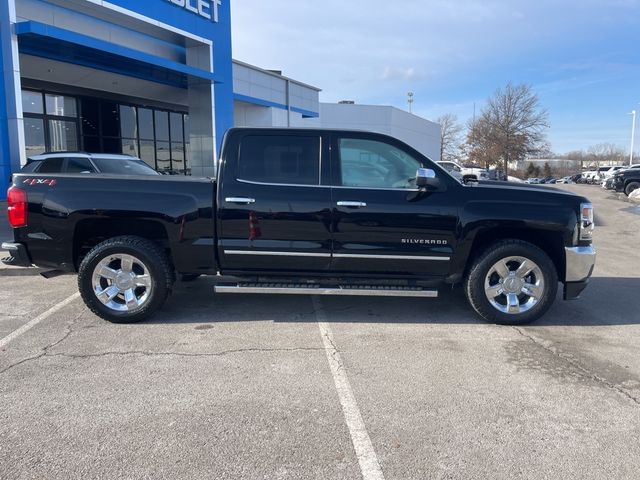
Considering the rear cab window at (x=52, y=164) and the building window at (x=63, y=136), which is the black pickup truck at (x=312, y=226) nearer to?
the rear cab window at (x=52, y=164)

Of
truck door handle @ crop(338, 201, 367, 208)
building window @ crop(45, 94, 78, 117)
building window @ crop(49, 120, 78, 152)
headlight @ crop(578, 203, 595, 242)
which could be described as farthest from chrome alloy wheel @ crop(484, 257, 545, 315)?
building window @ crop(45, 94, 78, 117)

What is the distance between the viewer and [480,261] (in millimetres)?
5230

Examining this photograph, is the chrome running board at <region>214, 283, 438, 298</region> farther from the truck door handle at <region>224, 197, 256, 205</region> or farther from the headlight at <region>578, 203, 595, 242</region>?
the headlight at <region>578, 203, 595, 242</region>

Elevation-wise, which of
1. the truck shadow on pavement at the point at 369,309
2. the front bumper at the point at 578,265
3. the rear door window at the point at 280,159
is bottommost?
the truck shadow on pavement at the point at 369,309

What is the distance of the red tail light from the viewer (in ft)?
17.1

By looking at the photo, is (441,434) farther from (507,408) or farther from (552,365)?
(552,365)

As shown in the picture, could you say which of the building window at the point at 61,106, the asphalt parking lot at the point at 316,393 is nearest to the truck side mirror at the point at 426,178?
the asphalt parking lot at the point at 316,393

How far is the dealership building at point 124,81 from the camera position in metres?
13.8

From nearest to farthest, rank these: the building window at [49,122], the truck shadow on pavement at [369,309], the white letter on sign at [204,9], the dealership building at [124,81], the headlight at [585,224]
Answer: the headlight at [585,224]
the truck shadow on pavement at [369,309]
the dealership building at [124,81]
the building window at [49,122]
the white letter on sign at [204,9]

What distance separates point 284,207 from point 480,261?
6.84ft

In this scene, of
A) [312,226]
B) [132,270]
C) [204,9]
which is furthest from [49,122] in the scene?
[312,226]

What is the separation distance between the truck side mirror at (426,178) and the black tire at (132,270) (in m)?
2.71

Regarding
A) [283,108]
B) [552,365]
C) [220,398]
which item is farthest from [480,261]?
[283,108]

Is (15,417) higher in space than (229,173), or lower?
lower
